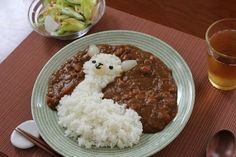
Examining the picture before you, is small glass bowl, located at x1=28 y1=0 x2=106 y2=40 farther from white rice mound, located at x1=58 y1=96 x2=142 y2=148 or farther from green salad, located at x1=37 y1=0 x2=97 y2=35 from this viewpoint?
white rice mound, located at x1=58 y1=96 x2=142 y2=148

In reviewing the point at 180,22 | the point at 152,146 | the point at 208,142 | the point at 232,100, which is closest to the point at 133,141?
the point at 152,146

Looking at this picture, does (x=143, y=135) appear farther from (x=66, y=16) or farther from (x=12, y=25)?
(x=12, y=25)

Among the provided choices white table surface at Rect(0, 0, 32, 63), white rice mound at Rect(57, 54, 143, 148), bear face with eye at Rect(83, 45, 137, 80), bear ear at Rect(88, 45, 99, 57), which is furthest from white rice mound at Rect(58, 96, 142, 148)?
white table surface at Rect(0, 0, 32, 63)

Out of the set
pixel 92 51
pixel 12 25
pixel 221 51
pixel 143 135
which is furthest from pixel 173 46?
pixel 12 25

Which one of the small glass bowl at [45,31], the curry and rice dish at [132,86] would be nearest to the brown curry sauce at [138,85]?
the curry and rice dish at [132,86]

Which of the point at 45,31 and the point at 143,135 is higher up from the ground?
the point at 45,31

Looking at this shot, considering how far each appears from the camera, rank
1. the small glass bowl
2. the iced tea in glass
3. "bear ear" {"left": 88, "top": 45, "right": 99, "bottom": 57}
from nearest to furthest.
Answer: the iced tea in glass
"bear ear" {"left": 88, "top": 45, "right": 99, "bottom": 57}
the small glass bowl
